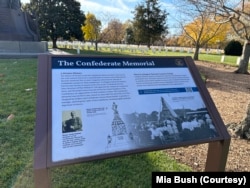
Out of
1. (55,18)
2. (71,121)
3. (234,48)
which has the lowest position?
(234,48)

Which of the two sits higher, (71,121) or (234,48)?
(71,121)

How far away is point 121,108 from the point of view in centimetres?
243

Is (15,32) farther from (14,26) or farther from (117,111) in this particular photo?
(117,111)

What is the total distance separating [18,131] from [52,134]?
2.80m

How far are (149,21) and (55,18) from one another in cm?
1998

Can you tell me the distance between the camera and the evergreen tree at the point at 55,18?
3362 centimetres

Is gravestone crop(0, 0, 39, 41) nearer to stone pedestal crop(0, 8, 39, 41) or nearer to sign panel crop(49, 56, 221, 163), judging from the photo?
stone pedestal crop(0, 8, 39, 41)

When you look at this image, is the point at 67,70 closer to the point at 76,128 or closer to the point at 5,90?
the point at 76,128

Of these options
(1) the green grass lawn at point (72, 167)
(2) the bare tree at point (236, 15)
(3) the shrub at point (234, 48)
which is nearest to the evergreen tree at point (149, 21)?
(3) the shrub at point (234, 48)

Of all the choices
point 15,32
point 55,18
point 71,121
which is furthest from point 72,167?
point 55,18

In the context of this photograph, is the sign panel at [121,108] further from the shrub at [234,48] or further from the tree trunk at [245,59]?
the shrub at [234,48]

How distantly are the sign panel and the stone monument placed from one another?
47.0 ft

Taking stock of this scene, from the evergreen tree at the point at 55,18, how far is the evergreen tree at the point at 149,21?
52.4 feet

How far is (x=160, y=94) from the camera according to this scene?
2.69m
